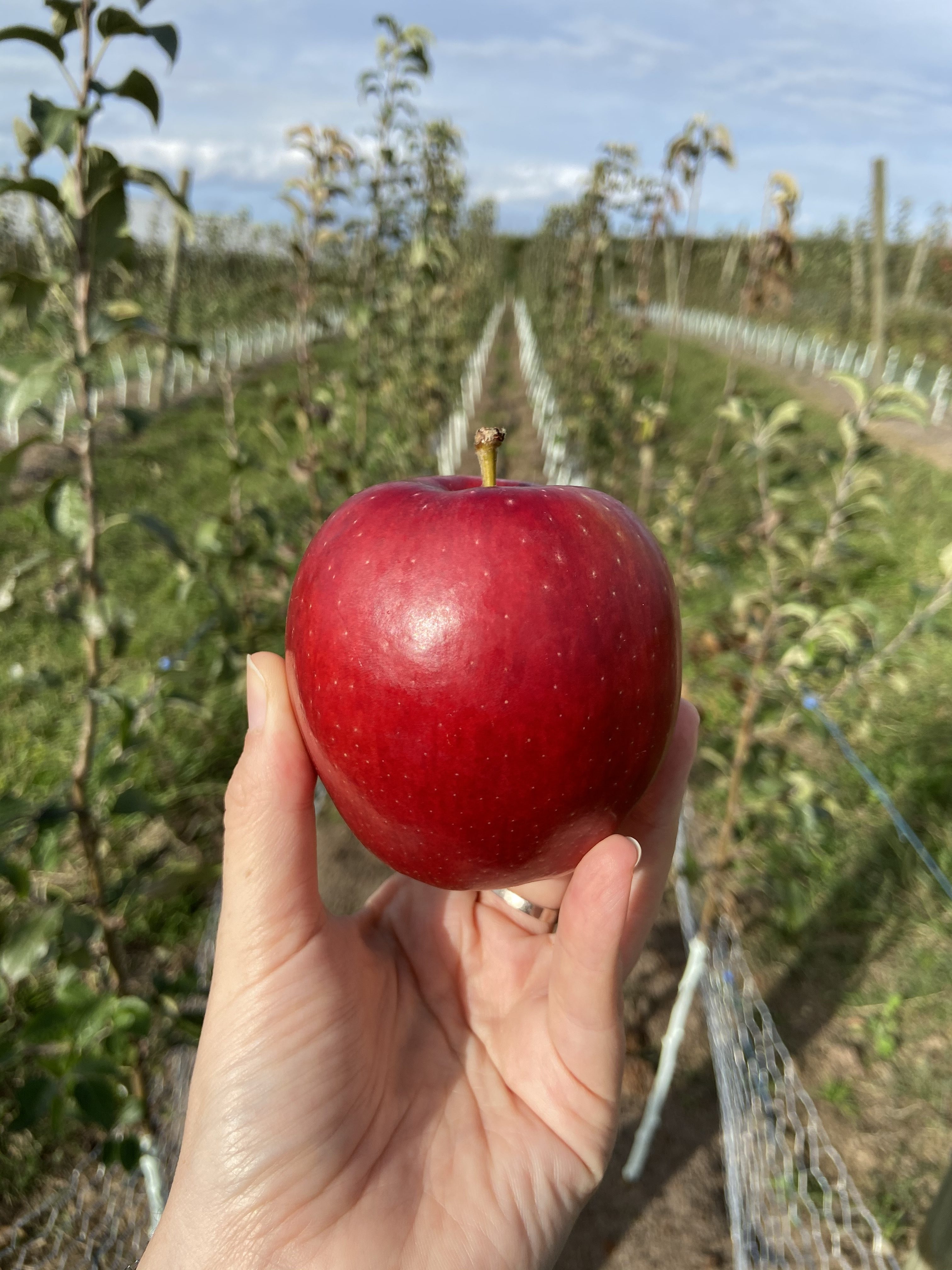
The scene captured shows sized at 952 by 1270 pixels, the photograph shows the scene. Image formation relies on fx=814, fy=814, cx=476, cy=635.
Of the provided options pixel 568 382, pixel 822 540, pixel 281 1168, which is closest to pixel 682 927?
pixel 822 540

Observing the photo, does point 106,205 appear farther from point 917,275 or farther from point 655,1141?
point 917,275

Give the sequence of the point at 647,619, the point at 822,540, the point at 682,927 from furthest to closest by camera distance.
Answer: the point at 682,927
the point at 822,540
the point at 647,619

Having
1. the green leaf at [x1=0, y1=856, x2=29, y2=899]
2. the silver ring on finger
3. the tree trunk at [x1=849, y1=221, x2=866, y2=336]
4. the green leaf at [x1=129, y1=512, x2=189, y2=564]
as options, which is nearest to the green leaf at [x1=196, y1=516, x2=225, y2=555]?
the green leaf at [x1=129, y1=512, x2=189, y2=564]

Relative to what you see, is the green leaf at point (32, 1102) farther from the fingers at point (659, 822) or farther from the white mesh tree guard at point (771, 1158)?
the white mesh tree guard at point (771, 1158)

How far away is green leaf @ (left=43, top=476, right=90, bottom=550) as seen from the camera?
1623mm

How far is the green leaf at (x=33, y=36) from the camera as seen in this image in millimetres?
1489

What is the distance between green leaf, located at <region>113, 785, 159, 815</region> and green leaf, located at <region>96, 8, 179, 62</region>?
4.89 feet

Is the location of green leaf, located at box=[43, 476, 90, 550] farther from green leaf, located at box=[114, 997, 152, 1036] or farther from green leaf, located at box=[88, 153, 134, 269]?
green leaf, located at box=[114, 997, 152, 1036]

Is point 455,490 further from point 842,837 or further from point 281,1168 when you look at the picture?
point 842,837

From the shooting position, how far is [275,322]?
21.3 m

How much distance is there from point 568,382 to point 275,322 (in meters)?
14.8

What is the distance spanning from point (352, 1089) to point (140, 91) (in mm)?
1896

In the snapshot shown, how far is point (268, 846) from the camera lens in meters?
1.21

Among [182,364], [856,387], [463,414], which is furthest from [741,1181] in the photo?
[182,364]
